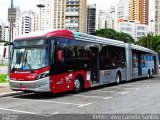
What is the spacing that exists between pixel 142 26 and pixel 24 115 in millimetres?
104331

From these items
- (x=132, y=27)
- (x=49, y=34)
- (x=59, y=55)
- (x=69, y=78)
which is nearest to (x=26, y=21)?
(x=132, y=27)

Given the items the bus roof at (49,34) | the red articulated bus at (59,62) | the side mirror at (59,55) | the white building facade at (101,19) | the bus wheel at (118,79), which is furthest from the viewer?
the white building facade at (101,19)

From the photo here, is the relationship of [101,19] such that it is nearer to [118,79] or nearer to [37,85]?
[118,79]

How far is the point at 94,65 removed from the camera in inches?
793

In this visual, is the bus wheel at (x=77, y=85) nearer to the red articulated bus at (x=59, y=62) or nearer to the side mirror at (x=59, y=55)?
the red articulated bus at (x=59, y=62)

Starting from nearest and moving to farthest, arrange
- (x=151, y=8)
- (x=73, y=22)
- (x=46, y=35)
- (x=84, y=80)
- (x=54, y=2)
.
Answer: (x=46, y=35) < (x=84, y=80) < (x=54, y=2) < (x=73, y=22) < (x=151, y=8)

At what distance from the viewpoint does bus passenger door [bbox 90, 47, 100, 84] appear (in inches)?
783

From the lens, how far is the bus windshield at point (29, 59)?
1538 cm

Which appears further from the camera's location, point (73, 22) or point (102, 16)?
point (102, 16)

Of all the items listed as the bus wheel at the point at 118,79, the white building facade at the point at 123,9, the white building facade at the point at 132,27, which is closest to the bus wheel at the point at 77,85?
the bus wheel at the point at 118,79

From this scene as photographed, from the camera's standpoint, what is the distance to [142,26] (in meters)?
112

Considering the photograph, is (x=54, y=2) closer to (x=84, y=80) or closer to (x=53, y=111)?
(x=84, y=80)

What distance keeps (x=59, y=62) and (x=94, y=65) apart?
14.4ft

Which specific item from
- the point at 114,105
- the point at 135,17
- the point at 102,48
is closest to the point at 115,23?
the point at 135,17
